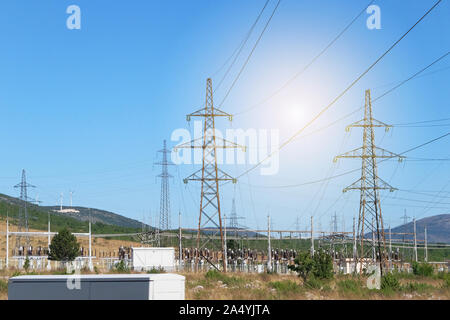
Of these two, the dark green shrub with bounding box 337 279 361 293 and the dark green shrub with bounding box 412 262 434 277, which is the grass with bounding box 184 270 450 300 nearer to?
the dark green shrub with bounding box 337 279 361 293

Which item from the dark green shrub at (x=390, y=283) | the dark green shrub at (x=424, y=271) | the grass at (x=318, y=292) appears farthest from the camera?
the dark green shrub at (x=424, y=271)

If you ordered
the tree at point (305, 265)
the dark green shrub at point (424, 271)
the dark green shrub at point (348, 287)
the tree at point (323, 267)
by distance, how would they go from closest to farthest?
the dark green shrub at point (348, 287) < the tree at point (323, 267) < the tree at point (305, 265) < the dark green shrub at point (424, 271)

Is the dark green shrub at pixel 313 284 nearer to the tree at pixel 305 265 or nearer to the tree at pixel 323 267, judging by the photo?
the tree at pixel 323 267

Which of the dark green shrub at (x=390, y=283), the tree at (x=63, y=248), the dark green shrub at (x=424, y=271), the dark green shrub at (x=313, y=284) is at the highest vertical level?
the tree at (x=63, y=248)

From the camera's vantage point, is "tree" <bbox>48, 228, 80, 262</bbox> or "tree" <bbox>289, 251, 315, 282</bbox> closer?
"tree" <bbox>289, 251, 315, 282</bbox>

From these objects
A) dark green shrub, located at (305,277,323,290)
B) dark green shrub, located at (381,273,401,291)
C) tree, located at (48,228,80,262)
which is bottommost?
dark green shrub, located at (305,277,323,290)

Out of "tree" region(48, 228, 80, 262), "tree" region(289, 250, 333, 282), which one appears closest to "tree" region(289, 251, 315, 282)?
"tree" region(289, 250, 333, 282)

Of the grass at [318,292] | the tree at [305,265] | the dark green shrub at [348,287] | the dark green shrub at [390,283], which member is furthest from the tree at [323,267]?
the dark green shrub at [390,283]

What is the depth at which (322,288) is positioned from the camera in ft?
114

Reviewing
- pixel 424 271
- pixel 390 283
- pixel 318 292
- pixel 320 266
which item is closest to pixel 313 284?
pixel 318 292

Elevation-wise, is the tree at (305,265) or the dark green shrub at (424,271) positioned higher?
the tree at (305,265)
